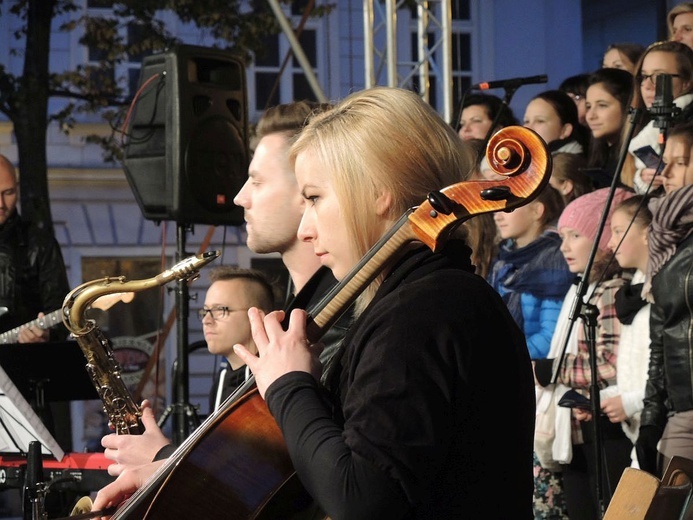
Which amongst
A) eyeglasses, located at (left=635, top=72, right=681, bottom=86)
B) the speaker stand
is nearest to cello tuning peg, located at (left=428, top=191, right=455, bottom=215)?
eyeglasses, located at (left=635, top=72, right=681, bottom=86)

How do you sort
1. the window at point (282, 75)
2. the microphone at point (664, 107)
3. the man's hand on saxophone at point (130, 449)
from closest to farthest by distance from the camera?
the man's hand on saxophone at point (130, 449) < the microphone at point (664, 107) < the window at point (282, 75)

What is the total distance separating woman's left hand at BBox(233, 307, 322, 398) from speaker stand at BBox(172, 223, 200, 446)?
3650 mm

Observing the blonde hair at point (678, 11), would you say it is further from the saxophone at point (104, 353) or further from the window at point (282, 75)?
the window at point (282, 75)

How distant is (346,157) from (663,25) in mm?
8863

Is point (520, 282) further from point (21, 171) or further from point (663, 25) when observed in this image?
point (21, 171)

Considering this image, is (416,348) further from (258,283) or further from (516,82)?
(516,82)

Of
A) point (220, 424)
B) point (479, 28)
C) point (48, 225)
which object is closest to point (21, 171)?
point (48, 225)

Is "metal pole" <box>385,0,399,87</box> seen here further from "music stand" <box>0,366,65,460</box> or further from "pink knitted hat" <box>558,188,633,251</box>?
"music stand" <box>0,366,65,460</box>

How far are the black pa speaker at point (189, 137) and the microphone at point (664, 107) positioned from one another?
7.87 ft

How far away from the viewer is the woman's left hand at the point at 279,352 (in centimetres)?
212

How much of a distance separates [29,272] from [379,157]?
5581mm

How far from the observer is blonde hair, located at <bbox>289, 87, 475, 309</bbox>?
2162 mm

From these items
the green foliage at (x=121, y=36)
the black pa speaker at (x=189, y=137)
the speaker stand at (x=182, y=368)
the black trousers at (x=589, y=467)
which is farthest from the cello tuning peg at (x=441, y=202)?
the green foliage at (x=121, y=36)

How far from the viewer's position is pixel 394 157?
2.17m
